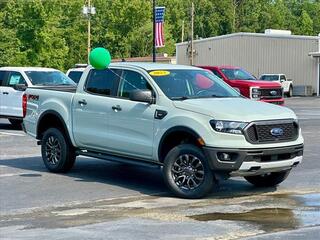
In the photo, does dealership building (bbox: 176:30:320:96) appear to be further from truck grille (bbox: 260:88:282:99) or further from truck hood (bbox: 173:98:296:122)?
truck hood (bbox: 173:98:296:122)

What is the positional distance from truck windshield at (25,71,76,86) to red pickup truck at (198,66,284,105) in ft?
20.7

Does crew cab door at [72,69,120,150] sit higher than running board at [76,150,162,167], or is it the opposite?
crew cab door at [72,69,120,150]

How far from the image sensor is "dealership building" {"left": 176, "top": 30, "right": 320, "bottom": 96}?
2237 inches

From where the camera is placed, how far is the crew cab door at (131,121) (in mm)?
10289

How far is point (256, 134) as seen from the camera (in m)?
9.48

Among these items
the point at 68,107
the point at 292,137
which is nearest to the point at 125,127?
the point at 68,107

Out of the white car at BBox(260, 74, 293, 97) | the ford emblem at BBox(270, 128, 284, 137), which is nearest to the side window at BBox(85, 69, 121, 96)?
the ford emblem at BBox(270, 128, 284, 137)

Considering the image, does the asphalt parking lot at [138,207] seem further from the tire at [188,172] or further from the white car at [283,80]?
the white car at [283,80]

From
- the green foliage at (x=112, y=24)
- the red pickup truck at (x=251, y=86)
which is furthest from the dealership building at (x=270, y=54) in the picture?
the red pickup truck at (x=251, y=86)

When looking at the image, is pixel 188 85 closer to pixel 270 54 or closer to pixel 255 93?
pixel 255 93

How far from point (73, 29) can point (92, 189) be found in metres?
70.9

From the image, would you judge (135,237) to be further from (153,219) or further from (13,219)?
(13,219)

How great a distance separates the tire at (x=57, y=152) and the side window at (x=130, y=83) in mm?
1545

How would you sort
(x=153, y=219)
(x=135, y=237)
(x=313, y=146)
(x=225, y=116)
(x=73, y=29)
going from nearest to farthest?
(x=135, y=237) → (x=153, y=219) → (x=225, y=116) → (x=313, y=146) → (x=73, y=29)
